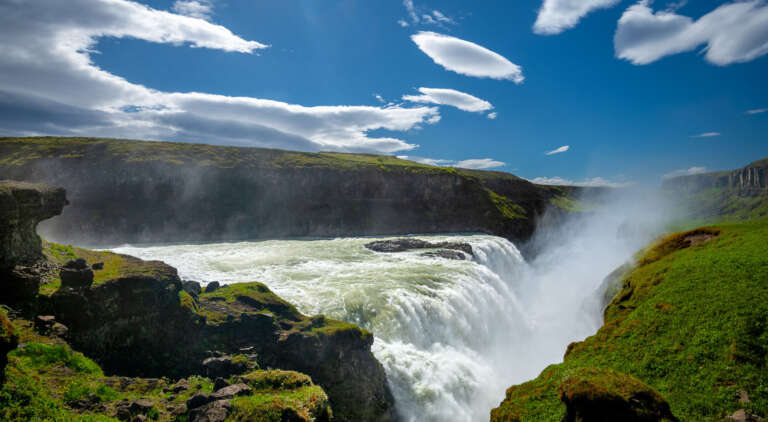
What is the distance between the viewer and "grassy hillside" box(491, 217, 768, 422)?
752 centimetres

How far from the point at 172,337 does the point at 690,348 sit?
15.7m

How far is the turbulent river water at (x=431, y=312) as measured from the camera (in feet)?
52.1

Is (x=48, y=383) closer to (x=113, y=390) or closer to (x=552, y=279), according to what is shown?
(x=113, y=390)

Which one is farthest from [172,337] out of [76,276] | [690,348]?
[690,348]

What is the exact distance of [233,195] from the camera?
61.8m

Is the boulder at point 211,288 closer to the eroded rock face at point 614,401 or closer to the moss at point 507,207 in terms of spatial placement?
the eroded rock face at point 614,401

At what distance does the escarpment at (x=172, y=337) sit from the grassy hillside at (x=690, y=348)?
20.4ft

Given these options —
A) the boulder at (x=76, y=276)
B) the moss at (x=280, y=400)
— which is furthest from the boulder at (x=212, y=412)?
the boulder at (x=76, y=276)

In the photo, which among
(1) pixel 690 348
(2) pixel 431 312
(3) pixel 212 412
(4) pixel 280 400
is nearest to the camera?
(3) pixel 212 412

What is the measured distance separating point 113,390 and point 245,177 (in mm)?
60516

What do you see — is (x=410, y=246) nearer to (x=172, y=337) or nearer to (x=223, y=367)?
(x=172, y=337)

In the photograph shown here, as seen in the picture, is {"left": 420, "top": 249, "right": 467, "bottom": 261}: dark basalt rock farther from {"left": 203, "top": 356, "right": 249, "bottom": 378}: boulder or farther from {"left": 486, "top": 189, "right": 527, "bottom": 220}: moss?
{"left": 486, "top": 189, "right": 527, "bottom": 220}: moss

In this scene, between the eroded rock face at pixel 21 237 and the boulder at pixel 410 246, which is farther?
the boulder at pixel 410 246

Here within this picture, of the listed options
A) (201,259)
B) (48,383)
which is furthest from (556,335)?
(201,259)
